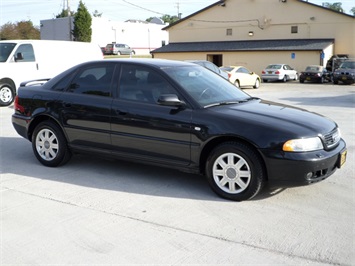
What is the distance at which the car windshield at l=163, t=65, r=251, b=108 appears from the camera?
541cm

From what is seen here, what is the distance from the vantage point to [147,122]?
5.39 m

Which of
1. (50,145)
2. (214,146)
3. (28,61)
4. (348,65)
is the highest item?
(28,61)

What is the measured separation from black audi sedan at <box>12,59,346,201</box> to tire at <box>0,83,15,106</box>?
23.7ft

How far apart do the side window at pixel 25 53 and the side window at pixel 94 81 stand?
8.18 m

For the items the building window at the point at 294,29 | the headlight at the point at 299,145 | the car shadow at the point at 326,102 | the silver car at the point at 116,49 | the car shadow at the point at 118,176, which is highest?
the building window at the point at 294,29

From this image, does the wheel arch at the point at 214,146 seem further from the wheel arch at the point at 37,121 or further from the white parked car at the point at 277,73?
the white parked car at the point at 277,73

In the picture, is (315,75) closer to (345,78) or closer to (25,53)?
(345,78)

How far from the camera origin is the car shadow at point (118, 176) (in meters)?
5.32

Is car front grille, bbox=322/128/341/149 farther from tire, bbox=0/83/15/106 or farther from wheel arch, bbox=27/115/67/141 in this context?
tire, bbox=0/83/15/106

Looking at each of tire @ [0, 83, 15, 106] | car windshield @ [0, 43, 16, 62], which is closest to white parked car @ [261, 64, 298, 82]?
car windshield @ [0, 43, 16, 62]

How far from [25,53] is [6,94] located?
4.77ft

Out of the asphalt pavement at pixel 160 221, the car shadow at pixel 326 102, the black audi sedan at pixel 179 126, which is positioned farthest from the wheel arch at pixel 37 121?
the car shadow at pixel 326 102

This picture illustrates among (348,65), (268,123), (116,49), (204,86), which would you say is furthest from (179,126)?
(116,49)

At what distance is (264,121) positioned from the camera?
4.90 metres
